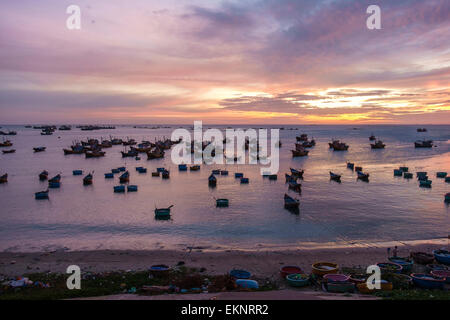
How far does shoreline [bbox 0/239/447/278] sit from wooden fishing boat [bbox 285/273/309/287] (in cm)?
154

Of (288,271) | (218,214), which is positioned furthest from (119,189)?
(288,271)

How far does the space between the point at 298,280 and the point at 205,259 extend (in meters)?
6.69

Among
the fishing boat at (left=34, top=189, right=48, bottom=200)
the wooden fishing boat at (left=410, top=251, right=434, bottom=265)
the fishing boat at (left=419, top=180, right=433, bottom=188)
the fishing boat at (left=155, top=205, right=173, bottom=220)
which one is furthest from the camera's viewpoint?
the fishing boat at (left=419, top=180, right=433, bottom=188)

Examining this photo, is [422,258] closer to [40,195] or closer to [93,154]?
[40,195]

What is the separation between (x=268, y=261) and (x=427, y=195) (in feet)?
95.4

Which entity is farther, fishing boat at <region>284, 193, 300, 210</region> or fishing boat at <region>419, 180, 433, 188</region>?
fishing boat at <region>419, 180, 433, 188</region>

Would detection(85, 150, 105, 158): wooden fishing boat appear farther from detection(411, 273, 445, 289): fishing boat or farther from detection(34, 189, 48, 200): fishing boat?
detection(411, 273, 445, 289): fishing boat

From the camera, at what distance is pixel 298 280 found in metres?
15.2

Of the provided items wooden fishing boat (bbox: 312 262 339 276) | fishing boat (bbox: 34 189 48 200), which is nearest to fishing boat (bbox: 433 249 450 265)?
wooden fishing boat (bbox: 312 262 339 276)

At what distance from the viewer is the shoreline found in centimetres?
1811

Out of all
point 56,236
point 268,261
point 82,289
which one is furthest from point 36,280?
point 268,261

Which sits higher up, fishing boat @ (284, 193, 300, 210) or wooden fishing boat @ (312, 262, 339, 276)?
fishing boat @ (284, 193, 300, 210)

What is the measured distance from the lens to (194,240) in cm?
2430
